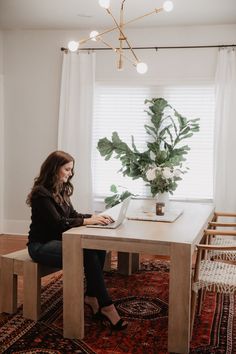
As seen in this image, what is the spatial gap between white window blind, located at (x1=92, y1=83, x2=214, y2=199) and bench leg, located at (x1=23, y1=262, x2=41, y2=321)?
2802mm

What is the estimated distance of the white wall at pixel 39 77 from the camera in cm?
561

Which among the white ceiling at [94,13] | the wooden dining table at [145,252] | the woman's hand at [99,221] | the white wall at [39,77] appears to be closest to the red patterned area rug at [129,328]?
the wooden dining table at [145,252]

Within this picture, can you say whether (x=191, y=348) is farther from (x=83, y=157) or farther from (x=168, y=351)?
(x=83, y=157)

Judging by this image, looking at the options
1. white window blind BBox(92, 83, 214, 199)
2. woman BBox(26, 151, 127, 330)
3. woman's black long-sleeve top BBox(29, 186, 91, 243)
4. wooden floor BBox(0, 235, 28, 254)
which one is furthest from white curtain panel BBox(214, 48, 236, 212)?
woman's black long-sleeve top BBox(29, 186, 91, 243)

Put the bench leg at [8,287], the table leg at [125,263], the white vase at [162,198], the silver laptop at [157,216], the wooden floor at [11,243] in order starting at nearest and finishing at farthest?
the bench leg at [8,287]
the silver laptop at [157,216]
the white vase at [162,198]
the table leg at [125,263]
the wooden floor at [11,243]

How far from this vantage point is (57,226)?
3182 millimetres

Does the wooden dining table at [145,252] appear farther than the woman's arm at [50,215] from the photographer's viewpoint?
No

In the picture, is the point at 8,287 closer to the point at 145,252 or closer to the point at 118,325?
the point at 118,325

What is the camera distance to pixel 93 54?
18.9 ft

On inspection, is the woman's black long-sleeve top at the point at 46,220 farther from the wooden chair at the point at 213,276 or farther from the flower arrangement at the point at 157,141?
the flower arrangement at the point at 157,141

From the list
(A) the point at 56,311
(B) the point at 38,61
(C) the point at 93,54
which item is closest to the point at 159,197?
(A) the point at 56,311

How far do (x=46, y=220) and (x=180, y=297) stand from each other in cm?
103

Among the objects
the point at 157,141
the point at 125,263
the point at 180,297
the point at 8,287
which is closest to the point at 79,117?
the point at 157,141

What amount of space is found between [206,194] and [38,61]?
2640 mm
